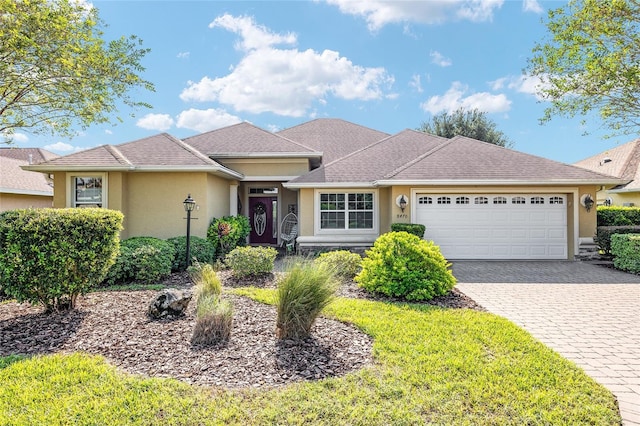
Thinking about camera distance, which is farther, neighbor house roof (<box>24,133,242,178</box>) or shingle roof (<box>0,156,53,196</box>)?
shingle roof (<box>0,156,53,196</box>)

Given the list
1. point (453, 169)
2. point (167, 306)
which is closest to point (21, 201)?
point (167, 306)

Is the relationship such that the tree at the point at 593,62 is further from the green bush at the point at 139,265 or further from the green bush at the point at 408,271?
the green bush at the point at 139,265

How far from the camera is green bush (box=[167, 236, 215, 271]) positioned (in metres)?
10.2

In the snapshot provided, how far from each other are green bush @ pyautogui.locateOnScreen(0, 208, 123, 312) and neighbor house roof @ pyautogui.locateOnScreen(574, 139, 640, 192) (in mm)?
21576

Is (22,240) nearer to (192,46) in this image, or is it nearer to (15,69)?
(15,69)

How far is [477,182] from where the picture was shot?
456 inches

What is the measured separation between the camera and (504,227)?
1207 cm

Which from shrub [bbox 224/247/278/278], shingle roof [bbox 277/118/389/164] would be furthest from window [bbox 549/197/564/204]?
shrub [bbox 224/247/278/278]

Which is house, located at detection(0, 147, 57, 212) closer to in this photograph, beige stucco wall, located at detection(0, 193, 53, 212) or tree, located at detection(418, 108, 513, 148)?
beige stucco wall, located at detection(0, 193, 53, 212)

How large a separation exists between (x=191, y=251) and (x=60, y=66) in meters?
5.64

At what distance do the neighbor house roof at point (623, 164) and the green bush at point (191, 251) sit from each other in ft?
63.7

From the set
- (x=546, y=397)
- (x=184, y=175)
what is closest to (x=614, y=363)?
(x=546, y=397)

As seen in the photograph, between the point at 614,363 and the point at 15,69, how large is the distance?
490 inches

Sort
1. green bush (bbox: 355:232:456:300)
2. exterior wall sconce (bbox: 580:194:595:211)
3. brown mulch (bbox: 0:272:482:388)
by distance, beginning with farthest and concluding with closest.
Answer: exterior wall sconce (bbox: 580:194:595:211) → green bush (bbox: 355:232:456:300) → brown mulch (bbox: 0:272:482:388)
